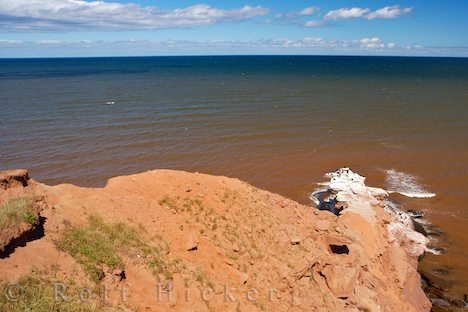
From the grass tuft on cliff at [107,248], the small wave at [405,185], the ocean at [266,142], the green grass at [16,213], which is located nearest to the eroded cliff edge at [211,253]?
the grass tuft on cliff at [107,248]

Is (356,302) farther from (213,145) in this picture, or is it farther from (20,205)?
(213,145)

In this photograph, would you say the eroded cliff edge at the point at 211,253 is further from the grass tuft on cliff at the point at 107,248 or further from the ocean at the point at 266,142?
the ocean at the point at 266,142

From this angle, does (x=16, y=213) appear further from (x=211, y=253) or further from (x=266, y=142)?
(x=266, y=142)

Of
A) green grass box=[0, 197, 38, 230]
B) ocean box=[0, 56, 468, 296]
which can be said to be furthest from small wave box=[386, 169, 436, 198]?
green grass box=[0, 197, 38, 230]

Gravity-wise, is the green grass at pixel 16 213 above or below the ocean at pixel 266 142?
above

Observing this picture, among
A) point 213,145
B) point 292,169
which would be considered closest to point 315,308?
point 292,169

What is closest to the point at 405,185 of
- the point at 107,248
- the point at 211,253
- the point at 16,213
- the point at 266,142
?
the point at 266,142

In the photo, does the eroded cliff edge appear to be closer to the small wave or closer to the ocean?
the ocean
